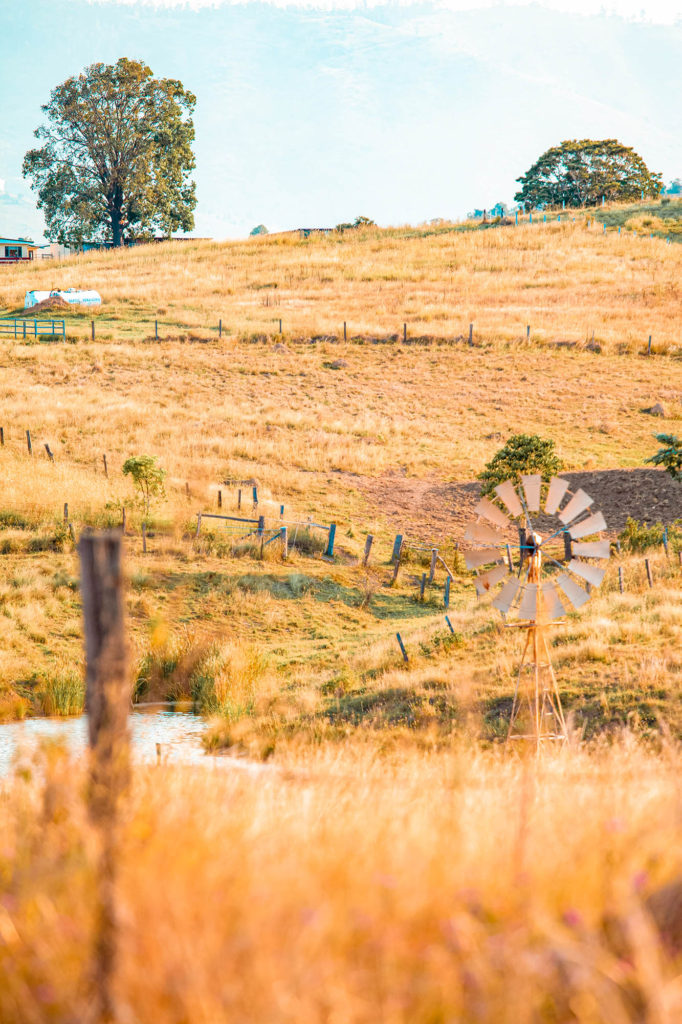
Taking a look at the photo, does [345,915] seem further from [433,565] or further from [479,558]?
[433,565]

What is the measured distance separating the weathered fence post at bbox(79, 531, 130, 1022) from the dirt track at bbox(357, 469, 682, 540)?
24059mm

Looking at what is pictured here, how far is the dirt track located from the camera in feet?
93.2

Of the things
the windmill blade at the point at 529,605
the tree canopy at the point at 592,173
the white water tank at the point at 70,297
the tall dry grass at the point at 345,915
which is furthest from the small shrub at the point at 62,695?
the tree canopy at the point at 592,173

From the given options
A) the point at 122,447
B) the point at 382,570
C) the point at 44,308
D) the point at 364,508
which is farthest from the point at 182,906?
the point at 44,308

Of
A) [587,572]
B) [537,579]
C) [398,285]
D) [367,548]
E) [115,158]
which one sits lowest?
[367,548]

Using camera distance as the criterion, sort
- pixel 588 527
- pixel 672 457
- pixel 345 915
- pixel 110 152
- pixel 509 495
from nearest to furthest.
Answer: pixel 345 915 < pixel 588 527 < pixel 509 495 < pixel 672 457 < pixel 110 152

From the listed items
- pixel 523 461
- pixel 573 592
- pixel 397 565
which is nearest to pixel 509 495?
pixel 573 592

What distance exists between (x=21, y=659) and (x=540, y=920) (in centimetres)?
1558

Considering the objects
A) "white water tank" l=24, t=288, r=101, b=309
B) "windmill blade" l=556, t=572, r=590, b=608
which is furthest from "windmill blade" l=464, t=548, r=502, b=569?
"white water tank" l=24, t=288, r=101, b=309

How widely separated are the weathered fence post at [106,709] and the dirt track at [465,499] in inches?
947

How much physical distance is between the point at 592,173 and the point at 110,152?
4762 centimetres

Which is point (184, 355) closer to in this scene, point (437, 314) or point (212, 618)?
point (437, 314)

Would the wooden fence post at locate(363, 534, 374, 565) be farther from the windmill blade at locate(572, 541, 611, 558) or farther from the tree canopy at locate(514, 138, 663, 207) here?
the tree canopy at locate(514, 138, 663, 207)

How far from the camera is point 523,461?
85.9ft
